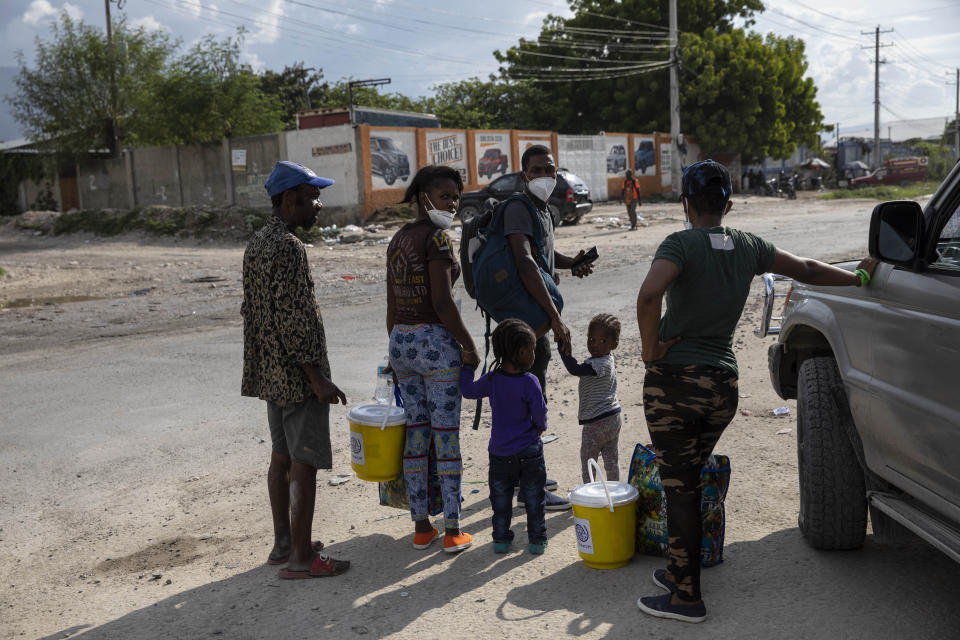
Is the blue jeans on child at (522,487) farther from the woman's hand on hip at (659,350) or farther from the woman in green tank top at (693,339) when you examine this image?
the woman's hand on hip at (659,350)

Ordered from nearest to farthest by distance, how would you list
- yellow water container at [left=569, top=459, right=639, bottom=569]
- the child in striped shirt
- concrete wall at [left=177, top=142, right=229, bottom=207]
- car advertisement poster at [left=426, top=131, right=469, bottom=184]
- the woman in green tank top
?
1. the woman in green tank top
2. yellow water container at [left=569, top=459, right=639, bottom=569]
3. the child in striped shirt
4. car advertisement poster at [left=426, top=131, right=469, bottom=184]
5. concrete wall at [left=177, top=142, right=229, bottom=207]

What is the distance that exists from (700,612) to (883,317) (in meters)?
1.29

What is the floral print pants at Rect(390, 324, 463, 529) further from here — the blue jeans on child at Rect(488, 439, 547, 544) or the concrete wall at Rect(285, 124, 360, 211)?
the concrete wall at Rect(285, 124, 360, 211)

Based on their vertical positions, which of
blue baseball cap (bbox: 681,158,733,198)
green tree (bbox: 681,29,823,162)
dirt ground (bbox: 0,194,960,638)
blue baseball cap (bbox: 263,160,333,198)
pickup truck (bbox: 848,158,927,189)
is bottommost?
dirt ground (bbox: 0,194,960,638)

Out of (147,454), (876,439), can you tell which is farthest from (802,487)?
(147,454)

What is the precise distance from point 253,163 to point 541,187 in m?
26.6

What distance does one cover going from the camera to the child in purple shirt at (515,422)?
12.6ft

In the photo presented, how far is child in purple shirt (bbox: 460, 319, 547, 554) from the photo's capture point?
3.85m

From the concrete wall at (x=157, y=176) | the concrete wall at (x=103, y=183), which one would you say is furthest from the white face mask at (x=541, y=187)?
the concrete wall at (x=103, y=183)

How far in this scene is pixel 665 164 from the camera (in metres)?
42.2

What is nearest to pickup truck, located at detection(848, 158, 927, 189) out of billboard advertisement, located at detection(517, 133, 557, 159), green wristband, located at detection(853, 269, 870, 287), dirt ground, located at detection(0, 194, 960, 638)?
billboard advertisement, located at detection(517, 133, 557, 159)

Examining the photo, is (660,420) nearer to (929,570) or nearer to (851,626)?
(851,626)

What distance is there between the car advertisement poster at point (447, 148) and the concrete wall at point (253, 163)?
4.86 meters

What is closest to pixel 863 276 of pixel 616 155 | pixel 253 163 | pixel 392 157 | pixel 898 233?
pixel 898 233
